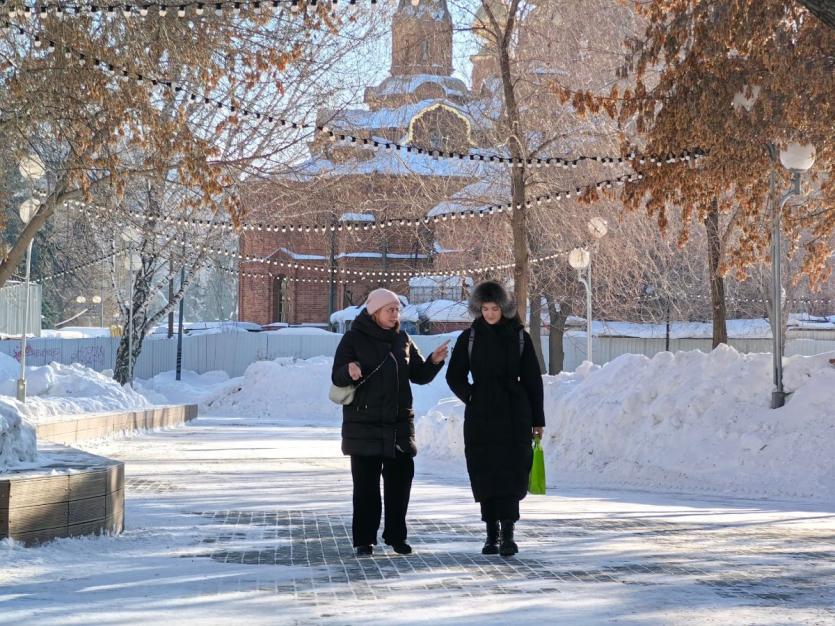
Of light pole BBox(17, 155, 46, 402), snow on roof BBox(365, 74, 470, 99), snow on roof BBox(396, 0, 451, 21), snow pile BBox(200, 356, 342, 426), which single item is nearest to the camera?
light pole BBox(17, 155, 46, 402)

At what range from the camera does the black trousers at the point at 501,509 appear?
8391 mm

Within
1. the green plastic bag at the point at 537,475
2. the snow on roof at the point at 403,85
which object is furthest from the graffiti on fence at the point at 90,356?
the green plastic bag at the point at 537,475

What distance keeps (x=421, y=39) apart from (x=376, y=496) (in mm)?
16990

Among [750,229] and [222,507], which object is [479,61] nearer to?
[750,229]

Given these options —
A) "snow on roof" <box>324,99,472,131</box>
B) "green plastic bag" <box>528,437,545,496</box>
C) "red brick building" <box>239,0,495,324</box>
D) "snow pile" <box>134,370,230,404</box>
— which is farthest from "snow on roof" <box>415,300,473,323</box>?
"green plastic bag" <box>528,437,545,496</box>

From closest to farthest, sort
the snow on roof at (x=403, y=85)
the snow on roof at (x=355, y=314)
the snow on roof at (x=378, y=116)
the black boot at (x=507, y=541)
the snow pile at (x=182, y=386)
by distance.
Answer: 1. the black boot at (x=507, y=541)
2. the snow on roof at (x=378, y=116)
3. the snow on roof at (x=403, y=85)
4. the snow pile at (x=182, y=386)
5. the snow on roof at (x=355, y=314)

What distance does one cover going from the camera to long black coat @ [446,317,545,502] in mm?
8469

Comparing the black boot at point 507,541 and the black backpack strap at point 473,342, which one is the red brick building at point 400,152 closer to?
the black backpack strap at point 473,342

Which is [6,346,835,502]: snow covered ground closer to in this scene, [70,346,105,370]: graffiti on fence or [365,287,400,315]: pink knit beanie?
[365,287,400,315]: pink knit beanie

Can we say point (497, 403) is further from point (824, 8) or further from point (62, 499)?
point (824, 8)

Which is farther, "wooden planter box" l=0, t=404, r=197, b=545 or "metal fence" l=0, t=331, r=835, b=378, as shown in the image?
"metal fence" l=0, t=331, r=835, b=378

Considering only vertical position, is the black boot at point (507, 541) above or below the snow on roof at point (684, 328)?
below

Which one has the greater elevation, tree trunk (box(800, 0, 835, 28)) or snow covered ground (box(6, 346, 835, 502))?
tree trunk (box(800, 0, 835, 28))

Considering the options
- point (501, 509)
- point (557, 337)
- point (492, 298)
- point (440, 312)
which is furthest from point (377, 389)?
point (440, 312)
